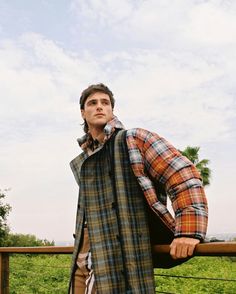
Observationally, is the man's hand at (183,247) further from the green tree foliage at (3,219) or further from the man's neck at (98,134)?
the green tree foliage at (3,219)

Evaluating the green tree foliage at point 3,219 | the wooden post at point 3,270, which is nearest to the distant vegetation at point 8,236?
the green tree foliage at point 3,219

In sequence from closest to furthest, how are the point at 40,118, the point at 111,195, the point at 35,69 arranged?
the point at 111,195, the point at 35,69, the point at 40,118

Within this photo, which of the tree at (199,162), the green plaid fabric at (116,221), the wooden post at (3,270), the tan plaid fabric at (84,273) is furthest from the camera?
the tree at (199,162)

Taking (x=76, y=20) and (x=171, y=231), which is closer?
(x=171, y=231)

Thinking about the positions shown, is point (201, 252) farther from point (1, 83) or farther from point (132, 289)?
point (1, 83)

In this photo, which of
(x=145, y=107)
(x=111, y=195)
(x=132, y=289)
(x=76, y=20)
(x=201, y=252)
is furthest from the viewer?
(x=145, y=107)

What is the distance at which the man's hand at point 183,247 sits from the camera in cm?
135

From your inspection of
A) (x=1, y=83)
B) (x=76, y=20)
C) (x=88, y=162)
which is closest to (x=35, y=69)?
(x=1, y=83)

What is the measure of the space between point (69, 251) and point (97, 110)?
656mm

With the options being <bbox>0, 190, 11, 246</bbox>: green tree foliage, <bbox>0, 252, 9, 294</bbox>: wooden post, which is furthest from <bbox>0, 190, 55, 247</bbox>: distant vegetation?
<bbox>0, 252, 9, 294</bbox>: wooden post

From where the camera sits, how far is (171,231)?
1.48m

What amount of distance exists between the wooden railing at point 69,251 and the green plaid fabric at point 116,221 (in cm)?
9

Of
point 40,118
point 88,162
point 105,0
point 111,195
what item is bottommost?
point 111,195

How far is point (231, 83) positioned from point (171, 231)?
11.9 m
